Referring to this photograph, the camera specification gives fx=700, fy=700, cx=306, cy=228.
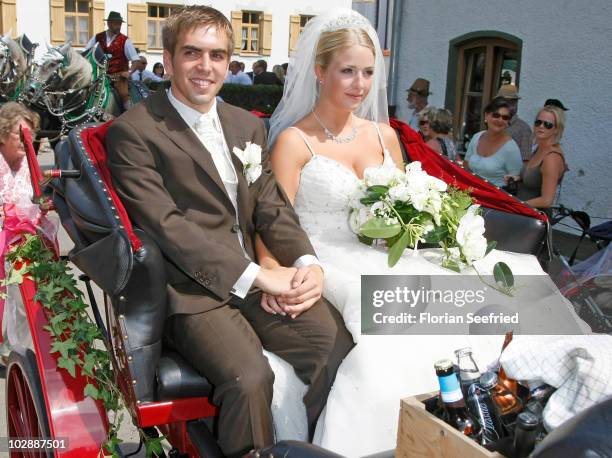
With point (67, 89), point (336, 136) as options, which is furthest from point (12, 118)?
point (67, 89)

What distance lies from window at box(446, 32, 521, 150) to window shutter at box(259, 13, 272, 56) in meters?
16.0

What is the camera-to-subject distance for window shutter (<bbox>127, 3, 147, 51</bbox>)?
23062mm

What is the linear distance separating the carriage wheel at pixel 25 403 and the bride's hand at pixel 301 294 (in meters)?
0.88

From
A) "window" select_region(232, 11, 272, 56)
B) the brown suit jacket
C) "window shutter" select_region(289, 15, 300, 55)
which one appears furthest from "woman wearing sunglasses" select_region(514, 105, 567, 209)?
"window shutter" select_region(289, 15, 300, 55)

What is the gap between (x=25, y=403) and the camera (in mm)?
2670

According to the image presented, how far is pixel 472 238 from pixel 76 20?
23487mm

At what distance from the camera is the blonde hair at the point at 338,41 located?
3.16 m

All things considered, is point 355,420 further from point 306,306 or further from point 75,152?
point 75,152

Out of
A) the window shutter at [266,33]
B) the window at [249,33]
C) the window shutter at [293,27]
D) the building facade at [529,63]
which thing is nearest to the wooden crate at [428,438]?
the building facade at [529,63]

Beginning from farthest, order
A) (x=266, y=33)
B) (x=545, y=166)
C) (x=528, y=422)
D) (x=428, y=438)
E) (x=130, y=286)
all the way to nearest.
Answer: (x=266, y=33) < (x=545, y=166) < (x=130, y=286) < (x=428, y=438) < (x=528, y=422)

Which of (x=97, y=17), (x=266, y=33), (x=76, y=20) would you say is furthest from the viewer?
(x=266, y=33)

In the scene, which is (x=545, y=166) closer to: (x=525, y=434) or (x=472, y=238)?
(x=472, y=238)

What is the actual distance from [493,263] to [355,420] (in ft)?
3.34

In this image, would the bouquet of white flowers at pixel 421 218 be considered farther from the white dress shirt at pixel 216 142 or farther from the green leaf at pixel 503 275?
the white dress shirt at pixel 216 142
